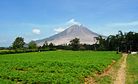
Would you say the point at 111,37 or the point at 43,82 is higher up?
the point at 111,37

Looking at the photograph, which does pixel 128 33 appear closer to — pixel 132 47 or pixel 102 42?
pixel 132 47

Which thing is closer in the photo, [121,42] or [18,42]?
[121,42]

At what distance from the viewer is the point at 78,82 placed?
21.6 m

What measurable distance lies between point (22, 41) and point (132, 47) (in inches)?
2780

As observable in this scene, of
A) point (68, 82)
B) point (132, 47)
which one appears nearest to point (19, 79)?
point (68, 82)

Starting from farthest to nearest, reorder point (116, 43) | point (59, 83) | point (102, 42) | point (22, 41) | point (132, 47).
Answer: point (22, 41), point (102, 42), point (116, 43), point (132, 47), point (59, 83)

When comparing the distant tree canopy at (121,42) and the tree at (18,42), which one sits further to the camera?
the tree at (18,42)

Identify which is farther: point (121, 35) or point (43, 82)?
point (121, 35)

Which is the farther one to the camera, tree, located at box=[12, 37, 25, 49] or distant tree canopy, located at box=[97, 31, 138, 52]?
tree, located at box=[12, 37, 25, 49]

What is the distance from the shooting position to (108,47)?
517ft

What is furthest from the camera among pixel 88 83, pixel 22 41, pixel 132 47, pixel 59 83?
pixel 22 41

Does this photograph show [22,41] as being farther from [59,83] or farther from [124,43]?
[59,83]

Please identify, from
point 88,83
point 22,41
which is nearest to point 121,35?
point 22,41

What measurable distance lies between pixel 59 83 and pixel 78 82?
5.11 ft
